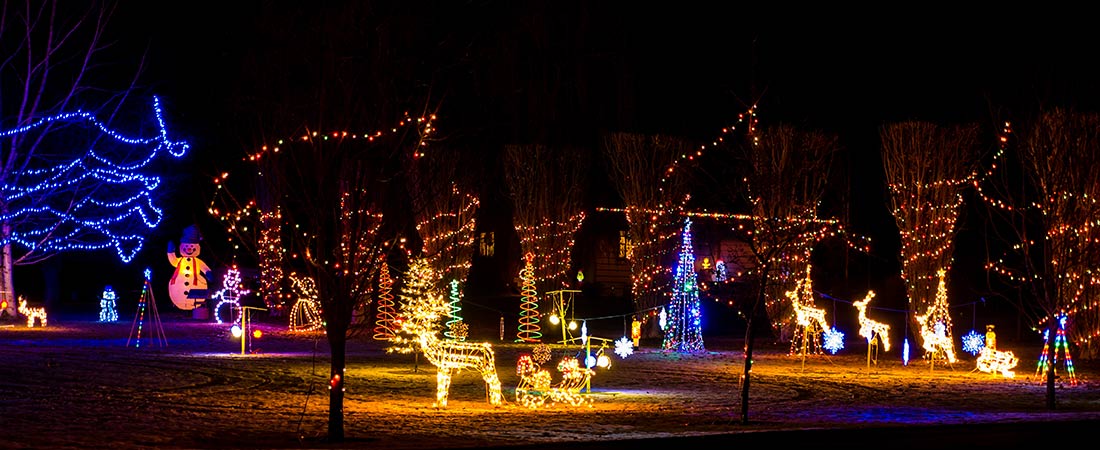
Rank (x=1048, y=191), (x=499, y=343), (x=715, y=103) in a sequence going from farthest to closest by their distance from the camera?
(x=715, y=103), (x=499, y=343), (x=1048, y=191)

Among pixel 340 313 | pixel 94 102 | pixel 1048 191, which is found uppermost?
pixel 94 102

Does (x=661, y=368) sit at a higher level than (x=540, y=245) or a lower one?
lower

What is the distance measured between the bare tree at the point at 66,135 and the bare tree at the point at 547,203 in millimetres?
11578

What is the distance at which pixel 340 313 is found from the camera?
1366 cm

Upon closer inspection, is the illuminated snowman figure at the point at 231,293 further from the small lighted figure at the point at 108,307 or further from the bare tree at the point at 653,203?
the bare tree at the point at 653,203

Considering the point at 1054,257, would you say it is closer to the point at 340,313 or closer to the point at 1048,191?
the point at 1048,191

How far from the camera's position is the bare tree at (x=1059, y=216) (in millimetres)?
20022

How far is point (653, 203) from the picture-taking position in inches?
1391

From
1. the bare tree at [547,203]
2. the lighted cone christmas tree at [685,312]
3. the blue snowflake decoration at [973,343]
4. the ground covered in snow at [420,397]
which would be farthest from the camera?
the bare tree at [547,203]

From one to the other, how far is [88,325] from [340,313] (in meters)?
25.2

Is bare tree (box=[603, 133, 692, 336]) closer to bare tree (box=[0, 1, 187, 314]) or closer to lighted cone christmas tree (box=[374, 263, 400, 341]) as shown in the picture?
lighted cone christmas tree (box=[374, 263, 400, 341])

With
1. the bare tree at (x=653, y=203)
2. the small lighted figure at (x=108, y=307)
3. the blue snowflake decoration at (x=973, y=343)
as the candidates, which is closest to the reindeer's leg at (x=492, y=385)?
the blue snowflake decoration at (x=973, y=343)

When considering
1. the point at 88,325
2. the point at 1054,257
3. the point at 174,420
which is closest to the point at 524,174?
the point at 88,325

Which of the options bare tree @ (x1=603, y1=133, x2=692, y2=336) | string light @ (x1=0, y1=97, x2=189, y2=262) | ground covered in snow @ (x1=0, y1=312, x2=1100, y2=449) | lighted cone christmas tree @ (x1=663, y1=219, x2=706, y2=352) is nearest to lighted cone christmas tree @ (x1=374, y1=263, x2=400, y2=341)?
ground covered in snow @ (x1=0, y1=312, x2=1100, y2=449)
